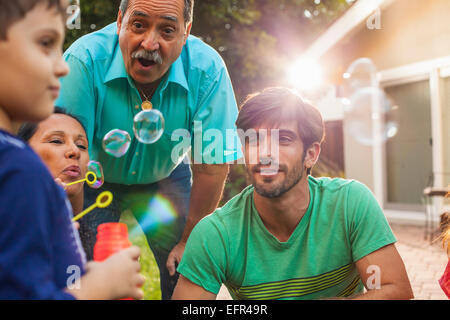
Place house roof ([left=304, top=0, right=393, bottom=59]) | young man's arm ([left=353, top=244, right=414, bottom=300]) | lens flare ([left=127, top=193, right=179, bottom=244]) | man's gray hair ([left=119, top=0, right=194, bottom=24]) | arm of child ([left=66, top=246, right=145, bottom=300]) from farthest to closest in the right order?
house roof ([left=304, top=0, right=393, bottom=59]) → lens flare ([left=127, top=193, right=179, bottom=244]) → man's gray hair ([left=119, top=0, right=194, bottom=24]) → young man's arm ([left=353, top=244, right=414, bottom=300]) → arm of child ([left=66, top=246, right=145, bottom=300])

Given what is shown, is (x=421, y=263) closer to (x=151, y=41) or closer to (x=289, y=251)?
(x=289, y=251)

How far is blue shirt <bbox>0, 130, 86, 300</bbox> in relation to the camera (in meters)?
0.85

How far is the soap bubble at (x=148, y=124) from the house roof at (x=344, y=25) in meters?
Answer: 5.72

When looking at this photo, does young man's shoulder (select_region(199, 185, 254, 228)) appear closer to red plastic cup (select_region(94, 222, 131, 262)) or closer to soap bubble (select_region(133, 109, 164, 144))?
soap bubble (select_region(133, 109, 164, 144))

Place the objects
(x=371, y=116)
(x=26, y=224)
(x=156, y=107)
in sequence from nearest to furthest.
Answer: (x=26, y=224), (x=156, y=107), (x=371, y=116)

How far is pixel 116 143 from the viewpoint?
184cm

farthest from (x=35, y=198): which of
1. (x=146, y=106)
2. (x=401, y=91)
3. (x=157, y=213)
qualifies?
(x=401, y=91)

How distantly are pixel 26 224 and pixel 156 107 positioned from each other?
1558 mm

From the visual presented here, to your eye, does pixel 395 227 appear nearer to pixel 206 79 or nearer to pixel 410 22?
pixel 410 22

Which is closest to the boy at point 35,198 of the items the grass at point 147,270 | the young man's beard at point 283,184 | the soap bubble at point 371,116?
the young man's beard at point 283,184

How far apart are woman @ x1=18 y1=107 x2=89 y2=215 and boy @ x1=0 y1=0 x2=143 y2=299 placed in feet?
2.94

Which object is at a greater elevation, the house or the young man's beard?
the house

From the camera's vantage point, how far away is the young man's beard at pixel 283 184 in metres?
1.82

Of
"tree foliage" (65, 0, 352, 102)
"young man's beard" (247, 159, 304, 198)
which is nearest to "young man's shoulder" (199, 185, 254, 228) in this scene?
"young man's beard" (247, 159, 304, 198)
